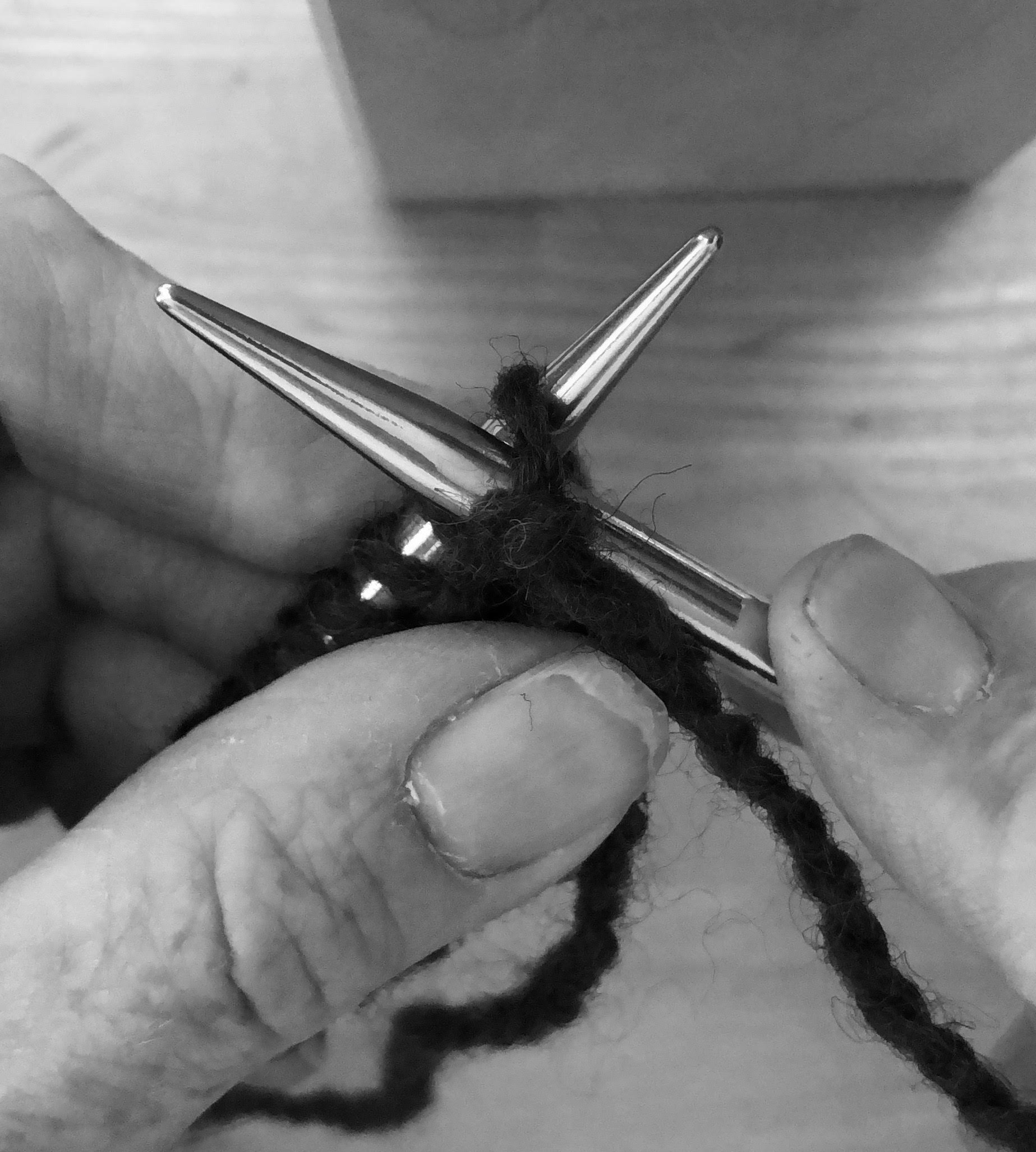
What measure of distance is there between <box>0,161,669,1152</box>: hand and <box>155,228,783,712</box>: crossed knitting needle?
0.19 ft

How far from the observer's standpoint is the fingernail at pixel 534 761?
1.62 feet

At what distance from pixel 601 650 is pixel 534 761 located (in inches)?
2.7

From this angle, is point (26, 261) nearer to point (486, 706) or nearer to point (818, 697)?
point (486, 706)

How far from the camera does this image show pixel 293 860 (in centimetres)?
48

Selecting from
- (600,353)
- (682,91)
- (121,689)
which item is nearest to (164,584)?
(121,689)

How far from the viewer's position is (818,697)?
1.56 feet

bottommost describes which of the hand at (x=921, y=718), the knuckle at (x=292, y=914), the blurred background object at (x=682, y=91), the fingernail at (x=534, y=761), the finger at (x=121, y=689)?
the finger at (x=121, y=689)

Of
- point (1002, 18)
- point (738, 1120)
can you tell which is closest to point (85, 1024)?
point (738, 1120)

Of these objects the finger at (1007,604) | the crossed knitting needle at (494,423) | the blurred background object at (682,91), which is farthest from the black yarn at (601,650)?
the blurred background object at (682,91)

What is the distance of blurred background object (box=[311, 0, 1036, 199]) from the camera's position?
23.7 inches

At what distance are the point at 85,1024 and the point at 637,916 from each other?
423mm

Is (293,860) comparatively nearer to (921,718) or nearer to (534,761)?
(534,761)

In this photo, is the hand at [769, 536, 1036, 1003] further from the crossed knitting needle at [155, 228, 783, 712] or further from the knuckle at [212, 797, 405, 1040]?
the knuckle at [212, 797, 405, 1040]

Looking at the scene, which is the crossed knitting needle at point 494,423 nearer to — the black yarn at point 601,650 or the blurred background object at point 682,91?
the black yarn at point 601,650
